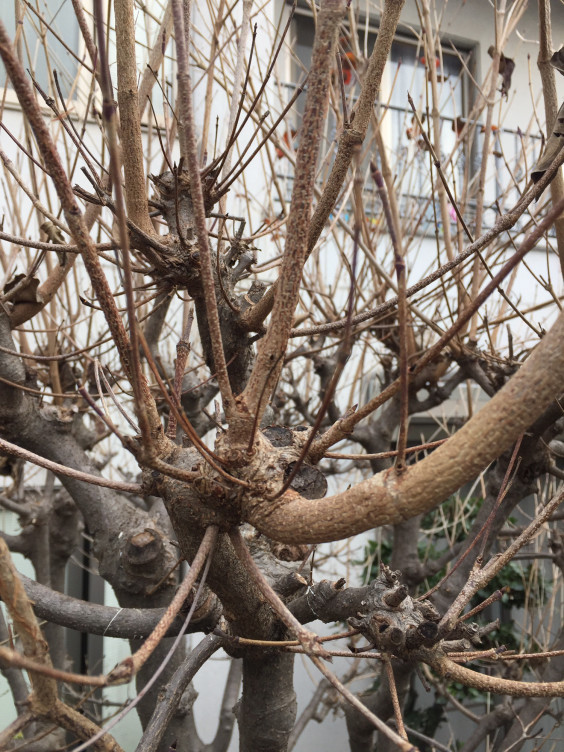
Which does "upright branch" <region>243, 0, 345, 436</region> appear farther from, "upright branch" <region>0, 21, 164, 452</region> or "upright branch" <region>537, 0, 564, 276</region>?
"upright branch" <region>537, 0, 564, 276</region>

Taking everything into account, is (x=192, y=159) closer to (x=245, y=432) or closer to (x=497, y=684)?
(x=245, y=432)

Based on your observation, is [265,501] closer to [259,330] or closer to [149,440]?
[149,440]

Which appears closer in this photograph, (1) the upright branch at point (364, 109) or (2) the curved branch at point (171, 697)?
(1) the upright branch at point (364, 109)

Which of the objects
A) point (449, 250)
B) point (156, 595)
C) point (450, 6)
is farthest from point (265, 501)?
point (450, 6)

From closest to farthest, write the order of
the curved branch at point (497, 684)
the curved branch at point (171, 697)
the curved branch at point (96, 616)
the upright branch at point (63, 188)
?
the upright branch at point (63, 188) < the curved branch at point (497, 684) < the curved branch at point (171, 697) < the curved branch at point (96, 616)

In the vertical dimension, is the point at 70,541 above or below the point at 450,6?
below

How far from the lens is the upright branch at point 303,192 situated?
60 centimetres

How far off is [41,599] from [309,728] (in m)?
3.50

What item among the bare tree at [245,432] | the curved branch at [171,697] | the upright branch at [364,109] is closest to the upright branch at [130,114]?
the bare tree at [245,432]

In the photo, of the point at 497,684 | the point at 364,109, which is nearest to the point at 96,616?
the point at 497,684

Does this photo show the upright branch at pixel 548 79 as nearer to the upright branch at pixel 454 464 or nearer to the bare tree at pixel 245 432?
the bare tree at pixel 245 432

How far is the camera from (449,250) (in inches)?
73.9

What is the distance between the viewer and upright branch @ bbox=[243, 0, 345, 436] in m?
0.60

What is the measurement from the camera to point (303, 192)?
643 mm
